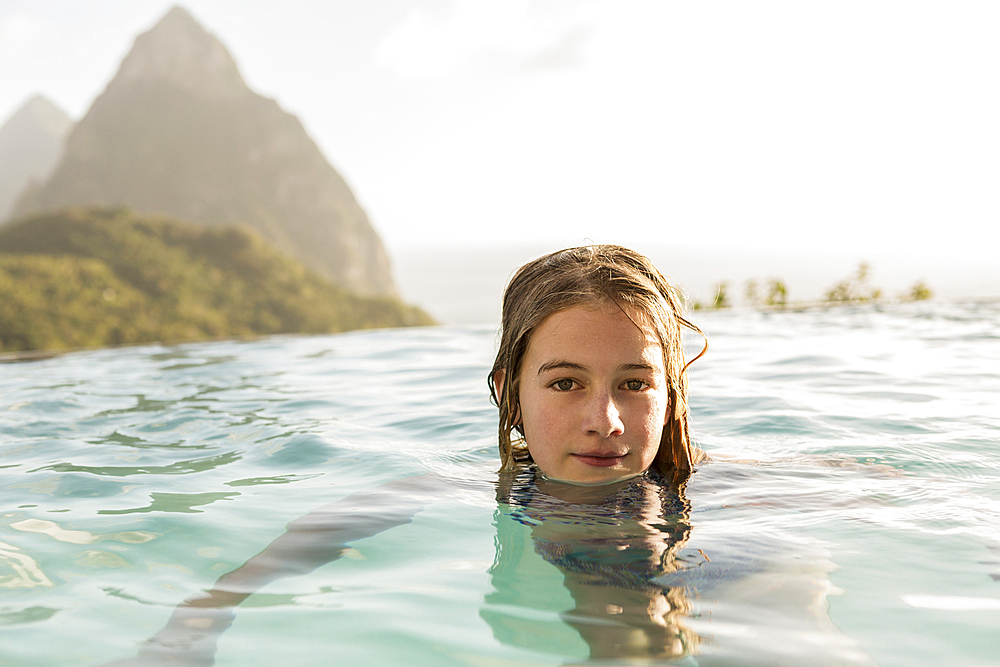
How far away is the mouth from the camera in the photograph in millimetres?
2582

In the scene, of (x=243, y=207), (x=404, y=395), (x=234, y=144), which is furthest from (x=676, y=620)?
(x=234, y=144)

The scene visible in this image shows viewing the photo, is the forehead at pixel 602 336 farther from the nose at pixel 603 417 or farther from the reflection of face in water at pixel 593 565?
the reflection of face in water at pixel 593 565

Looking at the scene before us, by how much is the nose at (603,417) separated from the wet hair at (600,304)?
306 millimetres

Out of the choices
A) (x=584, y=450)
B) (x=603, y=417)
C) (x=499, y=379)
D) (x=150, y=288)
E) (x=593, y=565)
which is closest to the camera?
(x=593, y=565)

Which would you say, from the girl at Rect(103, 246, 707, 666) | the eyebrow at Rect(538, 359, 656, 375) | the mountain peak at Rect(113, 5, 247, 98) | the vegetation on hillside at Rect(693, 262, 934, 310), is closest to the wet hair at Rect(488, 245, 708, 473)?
the girl at Rect(103, 246, 707, 666)

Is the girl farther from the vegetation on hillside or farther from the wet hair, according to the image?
the vegetation on hillside

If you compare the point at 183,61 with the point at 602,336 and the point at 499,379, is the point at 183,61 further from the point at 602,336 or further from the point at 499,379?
the point at 602,336

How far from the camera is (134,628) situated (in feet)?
6.23

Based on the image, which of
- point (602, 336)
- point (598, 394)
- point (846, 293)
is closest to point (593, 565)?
point (598, 394)

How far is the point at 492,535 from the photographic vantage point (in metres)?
2.65

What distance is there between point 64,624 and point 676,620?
159 centimetres

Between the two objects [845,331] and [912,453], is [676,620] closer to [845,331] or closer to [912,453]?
[912,453]

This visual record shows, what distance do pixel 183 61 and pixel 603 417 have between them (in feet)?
251

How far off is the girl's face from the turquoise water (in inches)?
8.2
